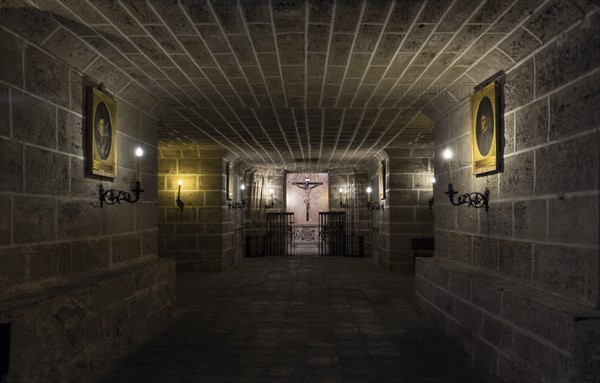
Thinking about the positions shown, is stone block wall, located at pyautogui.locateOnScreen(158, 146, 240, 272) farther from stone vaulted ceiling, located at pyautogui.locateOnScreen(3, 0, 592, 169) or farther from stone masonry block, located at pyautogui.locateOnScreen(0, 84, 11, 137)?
stone masonry block, located at pyautogui.locateOnScreen(0, 84, 11, 137)

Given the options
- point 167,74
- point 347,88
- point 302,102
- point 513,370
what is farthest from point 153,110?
point 513,370

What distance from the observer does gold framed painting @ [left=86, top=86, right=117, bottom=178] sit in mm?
4789

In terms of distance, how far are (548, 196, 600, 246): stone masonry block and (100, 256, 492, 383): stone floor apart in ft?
4.92

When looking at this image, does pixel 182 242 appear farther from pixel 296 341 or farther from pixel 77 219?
pixel 77 219

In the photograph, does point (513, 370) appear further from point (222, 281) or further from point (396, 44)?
point (222, 281)

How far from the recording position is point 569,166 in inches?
136

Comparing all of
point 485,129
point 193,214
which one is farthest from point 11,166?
point 193,214

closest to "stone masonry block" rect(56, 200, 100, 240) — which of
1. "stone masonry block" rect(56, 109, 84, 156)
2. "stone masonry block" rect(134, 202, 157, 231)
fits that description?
"stone masonry block" rect(56, 109, 84, 156)

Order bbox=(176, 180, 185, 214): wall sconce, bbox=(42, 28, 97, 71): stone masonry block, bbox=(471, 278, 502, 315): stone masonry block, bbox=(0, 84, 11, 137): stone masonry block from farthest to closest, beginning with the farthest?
bbox=(176, 180, 185, 214): wall sconce
bbox=(471, 278, 502, 315): stone masonry block
bbox=(42, 28, 97, 71): stone masonry block
bbox=(0, 84, 11, 137): stone masonry block

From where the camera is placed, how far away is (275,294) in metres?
8.45

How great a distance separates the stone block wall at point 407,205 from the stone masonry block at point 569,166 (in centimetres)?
769

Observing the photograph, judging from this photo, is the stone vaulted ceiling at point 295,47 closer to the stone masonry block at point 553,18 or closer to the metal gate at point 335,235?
the stone masonry block at point 553,18

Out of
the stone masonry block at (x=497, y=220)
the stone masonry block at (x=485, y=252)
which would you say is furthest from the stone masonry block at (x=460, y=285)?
the stone masonry block at (x=497, y=220)

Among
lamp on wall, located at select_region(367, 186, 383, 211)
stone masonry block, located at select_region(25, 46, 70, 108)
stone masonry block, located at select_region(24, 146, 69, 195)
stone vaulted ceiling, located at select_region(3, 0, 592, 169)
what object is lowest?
lamp on wall, located at select_region(367, 186, 383, 211)
